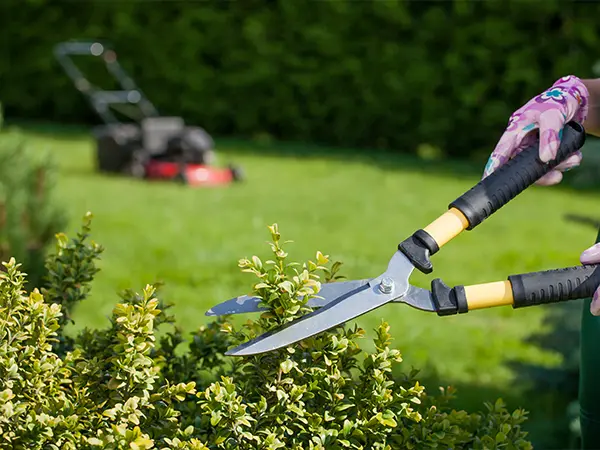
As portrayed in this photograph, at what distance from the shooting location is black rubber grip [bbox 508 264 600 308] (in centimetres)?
163

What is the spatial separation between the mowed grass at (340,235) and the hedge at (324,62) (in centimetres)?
119

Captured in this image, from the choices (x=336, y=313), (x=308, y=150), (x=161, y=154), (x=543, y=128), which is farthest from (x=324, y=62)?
(x=336, y=313)

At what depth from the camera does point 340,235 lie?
22.3ft

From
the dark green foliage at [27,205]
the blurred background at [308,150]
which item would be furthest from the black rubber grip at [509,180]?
the dark green foliage at [27,205]

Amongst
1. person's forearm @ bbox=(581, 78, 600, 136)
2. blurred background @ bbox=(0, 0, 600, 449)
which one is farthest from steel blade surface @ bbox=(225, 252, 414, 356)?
blurred background @ bbox=(0, 0, 600, 449)

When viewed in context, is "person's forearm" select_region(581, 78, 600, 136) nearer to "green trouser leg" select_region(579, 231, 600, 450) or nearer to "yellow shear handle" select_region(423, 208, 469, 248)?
"green trouser leg" select_region(579, 231, 600, 450)

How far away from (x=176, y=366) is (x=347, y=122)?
1011 cm

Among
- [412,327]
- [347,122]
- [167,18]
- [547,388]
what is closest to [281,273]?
[547,388]

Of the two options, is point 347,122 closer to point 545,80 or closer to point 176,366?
point 545,80

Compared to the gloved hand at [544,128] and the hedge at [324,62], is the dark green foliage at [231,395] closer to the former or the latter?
the gloved hand at [544,128]

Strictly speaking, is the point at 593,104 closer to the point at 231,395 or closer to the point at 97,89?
the point at 231,395

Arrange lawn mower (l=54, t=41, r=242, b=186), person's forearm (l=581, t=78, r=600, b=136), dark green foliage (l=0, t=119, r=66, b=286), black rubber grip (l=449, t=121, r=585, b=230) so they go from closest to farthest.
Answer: black rubber grip (l=449, t=121, r=585, b=230) → person's forearm (l=581, t=78, r=600, b=136) → dark green foliage (l=0, t=119, r=66, b=286) → lawn mower (l=54, t=41, r=242, b=186)

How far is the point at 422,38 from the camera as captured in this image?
36.8 ft

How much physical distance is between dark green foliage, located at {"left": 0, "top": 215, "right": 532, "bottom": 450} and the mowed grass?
8.15 feet
